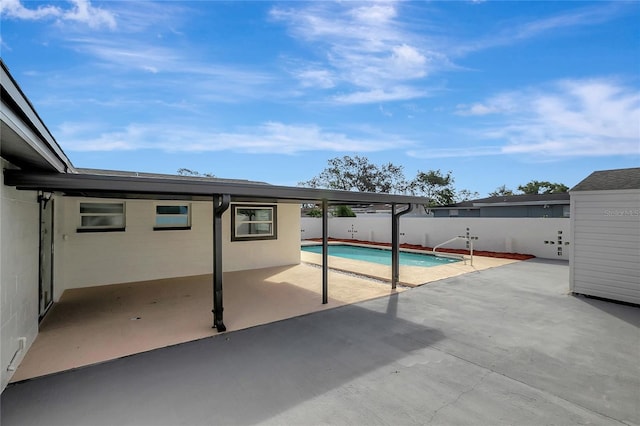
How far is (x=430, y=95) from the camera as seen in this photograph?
13172 millimetres

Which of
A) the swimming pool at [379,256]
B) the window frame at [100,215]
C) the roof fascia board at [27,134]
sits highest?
the roof fascia board at [27,134]

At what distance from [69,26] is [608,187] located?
11.7 meters

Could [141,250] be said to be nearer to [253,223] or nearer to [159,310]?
[159,310]

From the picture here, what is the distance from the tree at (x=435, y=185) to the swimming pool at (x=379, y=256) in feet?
72.1

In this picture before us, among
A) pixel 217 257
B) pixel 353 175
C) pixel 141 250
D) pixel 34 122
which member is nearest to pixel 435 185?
pixel 353 175

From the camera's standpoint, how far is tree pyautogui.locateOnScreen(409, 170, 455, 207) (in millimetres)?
35250

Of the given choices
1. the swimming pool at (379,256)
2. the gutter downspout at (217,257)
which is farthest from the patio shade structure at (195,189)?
the swimming pool at (379,256)

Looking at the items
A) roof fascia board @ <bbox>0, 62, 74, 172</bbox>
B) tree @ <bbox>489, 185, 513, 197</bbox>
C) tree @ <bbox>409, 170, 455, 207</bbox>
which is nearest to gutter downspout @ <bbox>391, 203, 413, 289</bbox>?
roof fascia board @ <bbox>0, 62, 74, 172</bbox>

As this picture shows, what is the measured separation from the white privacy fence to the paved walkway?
5.90 m

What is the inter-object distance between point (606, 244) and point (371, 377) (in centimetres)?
614

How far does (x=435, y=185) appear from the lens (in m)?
35.4

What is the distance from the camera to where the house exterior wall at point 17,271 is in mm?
2900

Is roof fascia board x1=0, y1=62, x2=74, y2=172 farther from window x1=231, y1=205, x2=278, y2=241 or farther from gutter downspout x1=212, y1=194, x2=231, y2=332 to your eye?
window x1=231, y1=205, x2=278, y2=241

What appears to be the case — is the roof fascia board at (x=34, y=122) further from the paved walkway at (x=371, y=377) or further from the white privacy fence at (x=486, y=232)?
the white privacy fence at (x=486, y=232)
